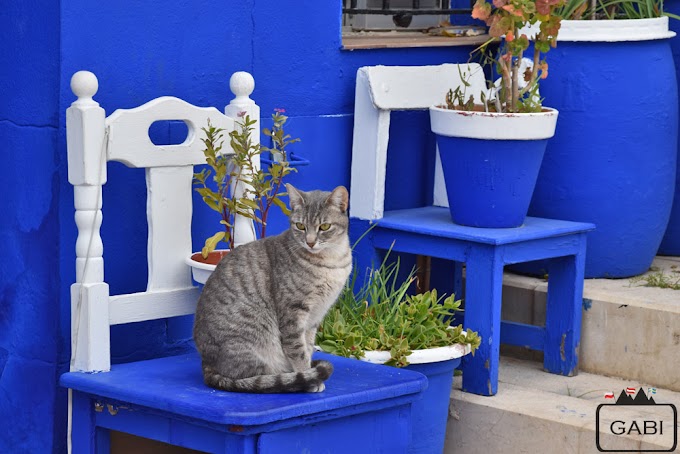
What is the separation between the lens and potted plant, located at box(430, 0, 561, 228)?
12.8ft

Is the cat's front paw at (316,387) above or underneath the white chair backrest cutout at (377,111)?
underneath

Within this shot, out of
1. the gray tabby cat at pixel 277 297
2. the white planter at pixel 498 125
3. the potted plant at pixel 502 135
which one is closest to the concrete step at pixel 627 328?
the potted plant at pixel 502 135

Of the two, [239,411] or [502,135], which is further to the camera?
[502,135]

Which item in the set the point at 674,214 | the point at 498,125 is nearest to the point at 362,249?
the point at 498,125

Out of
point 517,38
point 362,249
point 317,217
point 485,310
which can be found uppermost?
point 517,38

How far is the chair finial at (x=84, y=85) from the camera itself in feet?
10.7

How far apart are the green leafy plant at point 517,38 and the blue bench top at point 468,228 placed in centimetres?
39

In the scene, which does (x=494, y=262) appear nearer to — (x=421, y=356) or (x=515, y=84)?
(x=421, y=356)

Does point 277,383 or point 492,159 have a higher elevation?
point 492,159

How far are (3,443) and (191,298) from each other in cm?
69

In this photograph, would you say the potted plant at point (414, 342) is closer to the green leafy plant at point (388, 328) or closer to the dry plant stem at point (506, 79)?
the green leafy plant at point (388, 328)

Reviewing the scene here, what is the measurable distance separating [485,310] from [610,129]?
893mm

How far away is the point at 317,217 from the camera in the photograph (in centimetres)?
332

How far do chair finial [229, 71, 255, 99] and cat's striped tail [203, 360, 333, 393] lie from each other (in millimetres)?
895
